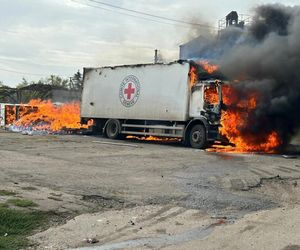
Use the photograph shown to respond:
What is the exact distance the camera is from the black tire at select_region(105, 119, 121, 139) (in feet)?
71.5

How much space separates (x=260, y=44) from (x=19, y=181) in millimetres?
12894

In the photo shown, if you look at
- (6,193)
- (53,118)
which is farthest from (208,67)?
(6,193)

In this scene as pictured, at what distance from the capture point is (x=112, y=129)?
22312mm

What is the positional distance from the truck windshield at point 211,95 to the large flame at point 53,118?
31.1 feet

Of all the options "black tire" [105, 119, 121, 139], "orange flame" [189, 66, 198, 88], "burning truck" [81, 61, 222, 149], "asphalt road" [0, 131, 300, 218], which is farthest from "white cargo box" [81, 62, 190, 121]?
"asphalt road" [0, 131, 300, 218]

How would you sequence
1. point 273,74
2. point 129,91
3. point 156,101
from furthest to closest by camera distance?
point 129,91 < point 156,101 < point 273,74

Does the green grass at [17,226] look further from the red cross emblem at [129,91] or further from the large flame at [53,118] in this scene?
the large flame at [53,118]

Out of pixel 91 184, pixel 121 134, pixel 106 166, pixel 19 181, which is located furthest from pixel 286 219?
pixel 121 134

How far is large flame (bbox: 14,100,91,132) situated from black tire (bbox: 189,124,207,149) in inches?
343

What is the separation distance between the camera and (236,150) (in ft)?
57.4

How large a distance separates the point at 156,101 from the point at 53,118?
326 inches

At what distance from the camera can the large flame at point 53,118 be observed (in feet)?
83.6

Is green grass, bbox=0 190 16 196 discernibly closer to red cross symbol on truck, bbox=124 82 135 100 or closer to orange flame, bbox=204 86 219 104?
orange flame, bbox=204 86 219 104

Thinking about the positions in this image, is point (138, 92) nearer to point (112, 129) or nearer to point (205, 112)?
point (112, 129)
